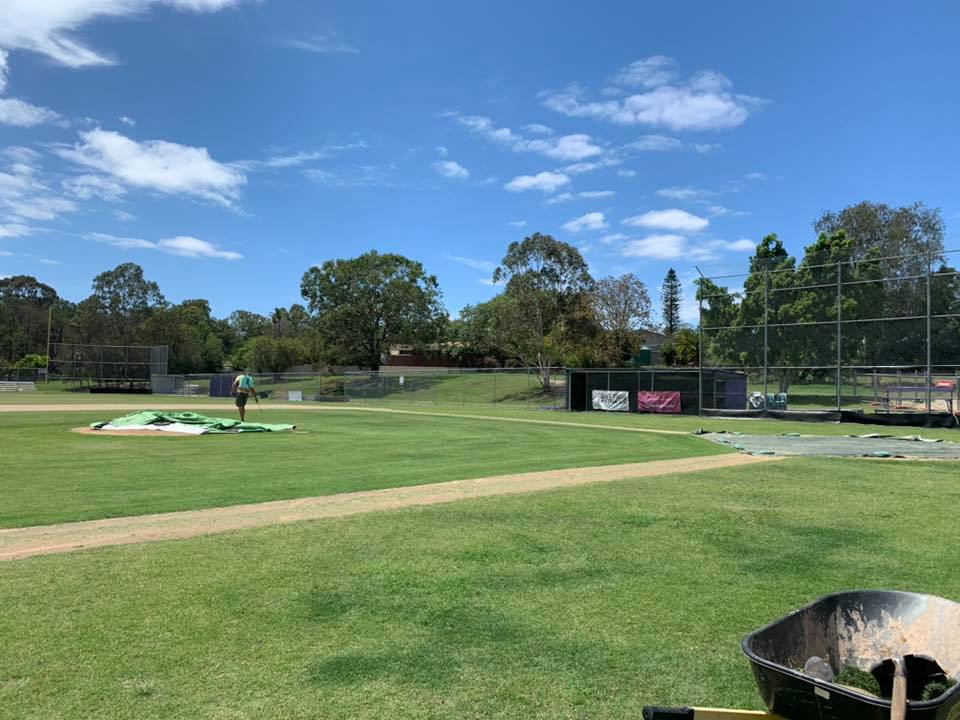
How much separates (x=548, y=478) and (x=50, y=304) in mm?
130983

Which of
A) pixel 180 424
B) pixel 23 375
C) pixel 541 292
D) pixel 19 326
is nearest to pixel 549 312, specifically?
pixel 541 292

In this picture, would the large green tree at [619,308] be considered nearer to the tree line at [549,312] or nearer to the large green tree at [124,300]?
the tree line at [549,312]

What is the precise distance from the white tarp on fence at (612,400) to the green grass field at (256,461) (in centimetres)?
1690

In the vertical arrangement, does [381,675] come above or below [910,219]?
below

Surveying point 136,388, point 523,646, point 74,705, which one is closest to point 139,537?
point 74,705

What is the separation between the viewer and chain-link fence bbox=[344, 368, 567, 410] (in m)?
50.7

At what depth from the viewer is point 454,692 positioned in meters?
3.43

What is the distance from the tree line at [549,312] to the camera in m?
31.2

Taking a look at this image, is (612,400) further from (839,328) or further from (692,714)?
(692,714)

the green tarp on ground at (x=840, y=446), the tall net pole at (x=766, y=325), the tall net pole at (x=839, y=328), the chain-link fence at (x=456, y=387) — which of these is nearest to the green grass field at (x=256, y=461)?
the green tarp on ground at (x=840, y=446)

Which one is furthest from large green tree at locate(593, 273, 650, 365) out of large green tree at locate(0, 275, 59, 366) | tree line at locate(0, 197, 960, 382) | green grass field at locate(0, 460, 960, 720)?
large green tree at locate(0, 275, 59, 366)

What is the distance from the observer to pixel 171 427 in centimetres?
2045

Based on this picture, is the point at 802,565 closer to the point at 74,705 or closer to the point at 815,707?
the point at 815,707

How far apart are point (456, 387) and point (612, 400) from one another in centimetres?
1551
